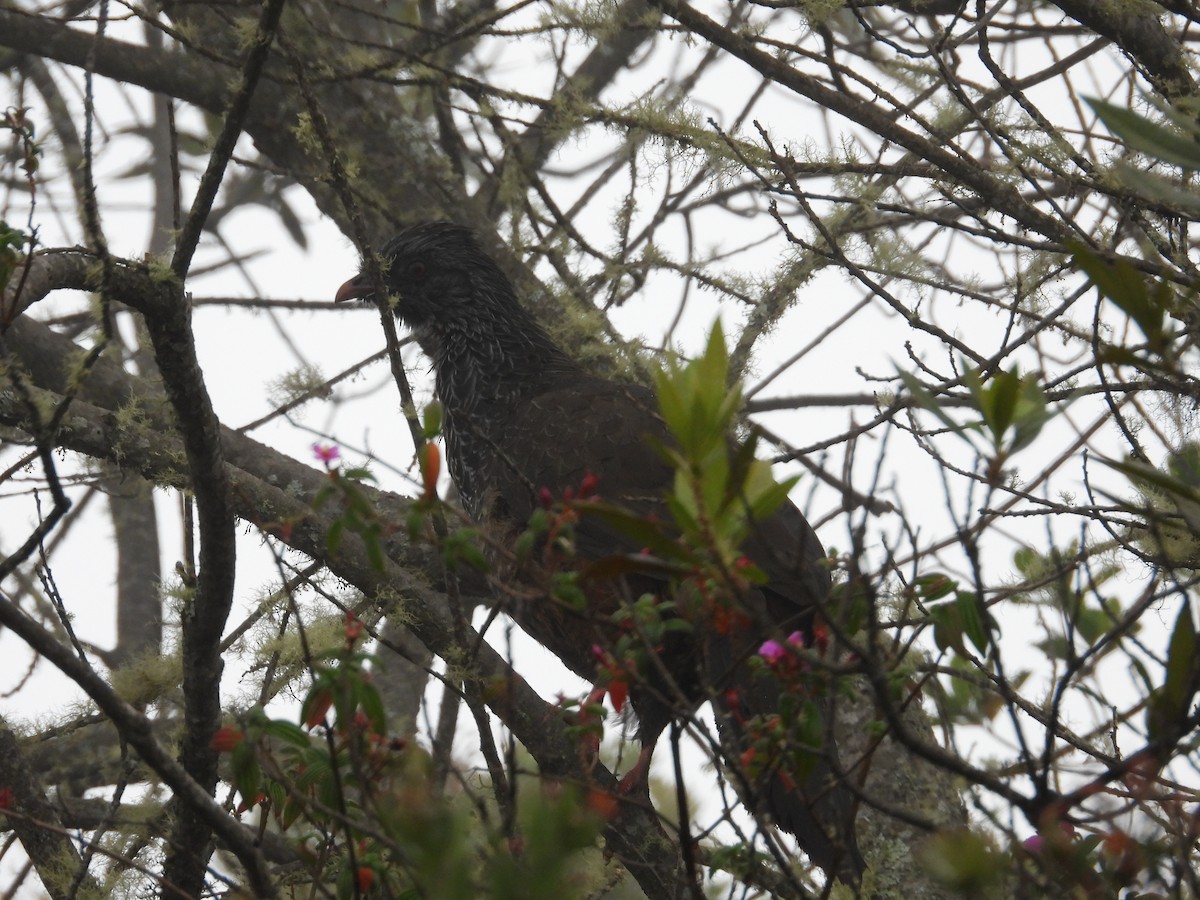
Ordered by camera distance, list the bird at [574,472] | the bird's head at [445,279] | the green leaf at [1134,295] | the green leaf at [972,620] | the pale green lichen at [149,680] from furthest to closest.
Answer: the bird's head at [445,279] < the pale green lichen at [149,680] < the bird at [574,472] < the green leaf at [972,620] < the green leaf at [1134,295]

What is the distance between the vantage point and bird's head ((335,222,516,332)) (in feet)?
18.8

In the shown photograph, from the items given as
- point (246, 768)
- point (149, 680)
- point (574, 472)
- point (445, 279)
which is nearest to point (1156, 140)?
point (246, 768)

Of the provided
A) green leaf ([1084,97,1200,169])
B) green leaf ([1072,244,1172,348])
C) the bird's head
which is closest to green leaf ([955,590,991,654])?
green leaf ([1072,244,1172,348])

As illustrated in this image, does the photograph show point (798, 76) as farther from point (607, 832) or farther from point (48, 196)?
point (48, 196)

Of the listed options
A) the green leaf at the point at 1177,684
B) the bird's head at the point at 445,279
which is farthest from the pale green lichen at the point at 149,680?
the green leaf at the point at 1177,684

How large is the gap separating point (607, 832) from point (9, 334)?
10.2 ft

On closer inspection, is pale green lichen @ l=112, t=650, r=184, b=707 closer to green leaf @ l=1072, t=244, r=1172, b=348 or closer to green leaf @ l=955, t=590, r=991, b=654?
green leaf @ l=955, t=590, r=991, b=654

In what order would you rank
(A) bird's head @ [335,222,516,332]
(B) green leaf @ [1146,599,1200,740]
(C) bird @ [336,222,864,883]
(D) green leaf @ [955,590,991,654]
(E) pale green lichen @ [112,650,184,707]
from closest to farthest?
(B) green leaf @ [1146,599,1200,740], (D) green leaf @ [955,590,991,654], (C) bird @ [336,222,864,883], (E) pale green lichen @ [112,650,184,707], (A) bird's head @ [335,222,516,332]

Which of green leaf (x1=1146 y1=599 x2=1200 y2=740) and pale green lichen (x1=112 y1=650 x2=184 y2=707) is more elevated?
pale green lichen (x1=112 y1=650 x2=184 y2=707)

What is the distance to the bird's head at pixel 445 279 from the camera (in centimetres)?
572

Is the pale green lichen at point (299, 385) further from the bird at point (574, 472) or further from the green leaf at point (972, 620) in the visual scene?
→ the green leaf at point (972, 620)

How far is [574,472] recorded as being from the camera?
178 inches

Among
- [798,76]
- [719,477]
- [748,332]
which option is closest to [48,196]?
[748,332]

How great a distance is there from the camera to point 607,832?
11.9 feet
